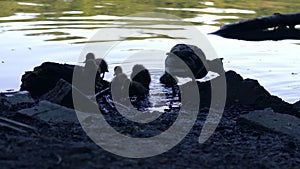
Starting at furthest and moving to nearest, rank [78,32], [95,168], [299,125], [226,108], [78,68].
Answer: [78,32] < [78,68] < [226,108] < [299,125] < [95,168]

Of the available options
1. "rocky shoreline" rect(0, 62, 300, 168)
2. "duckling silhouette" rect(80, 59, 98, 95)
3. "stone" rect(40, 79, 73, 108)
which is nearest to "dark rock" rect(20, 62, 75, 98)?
"rocky shoreline" rect(0, 62, 300, 168)

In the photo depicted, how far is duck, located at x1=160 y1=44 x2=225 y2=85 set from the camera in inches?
485

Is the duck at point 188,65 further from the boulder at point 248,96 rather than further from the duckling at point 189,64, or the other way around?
the boulder at point 248,96

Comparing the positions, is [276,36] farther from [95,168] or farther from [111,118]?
[95,168]

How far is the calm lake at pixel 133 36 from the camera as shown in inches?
546

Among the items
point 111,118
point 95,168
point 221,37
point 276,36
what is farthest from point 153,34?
point 95,168

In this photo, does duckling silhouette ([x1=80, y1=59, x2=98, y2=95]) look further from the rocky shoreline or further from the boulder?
the boulder

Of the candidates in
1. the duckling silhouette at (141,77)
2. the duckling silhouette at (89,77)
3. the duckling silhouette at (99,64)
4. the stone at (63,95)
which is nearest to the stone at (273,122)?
the stone at (63,95)

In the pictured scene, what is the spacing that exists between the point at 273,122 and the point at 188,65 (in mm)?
4291

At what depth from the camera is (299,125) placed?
8.38 m

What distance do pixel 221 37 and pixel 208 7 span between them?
866cm

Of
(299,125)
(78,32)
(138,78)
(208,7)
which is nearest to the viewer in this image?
(299,125)

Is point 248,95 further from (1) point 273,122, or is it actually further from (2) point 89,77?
(2) point 89,77

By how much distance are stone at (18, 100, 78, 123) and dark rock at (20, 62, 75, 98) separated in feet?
8.37
